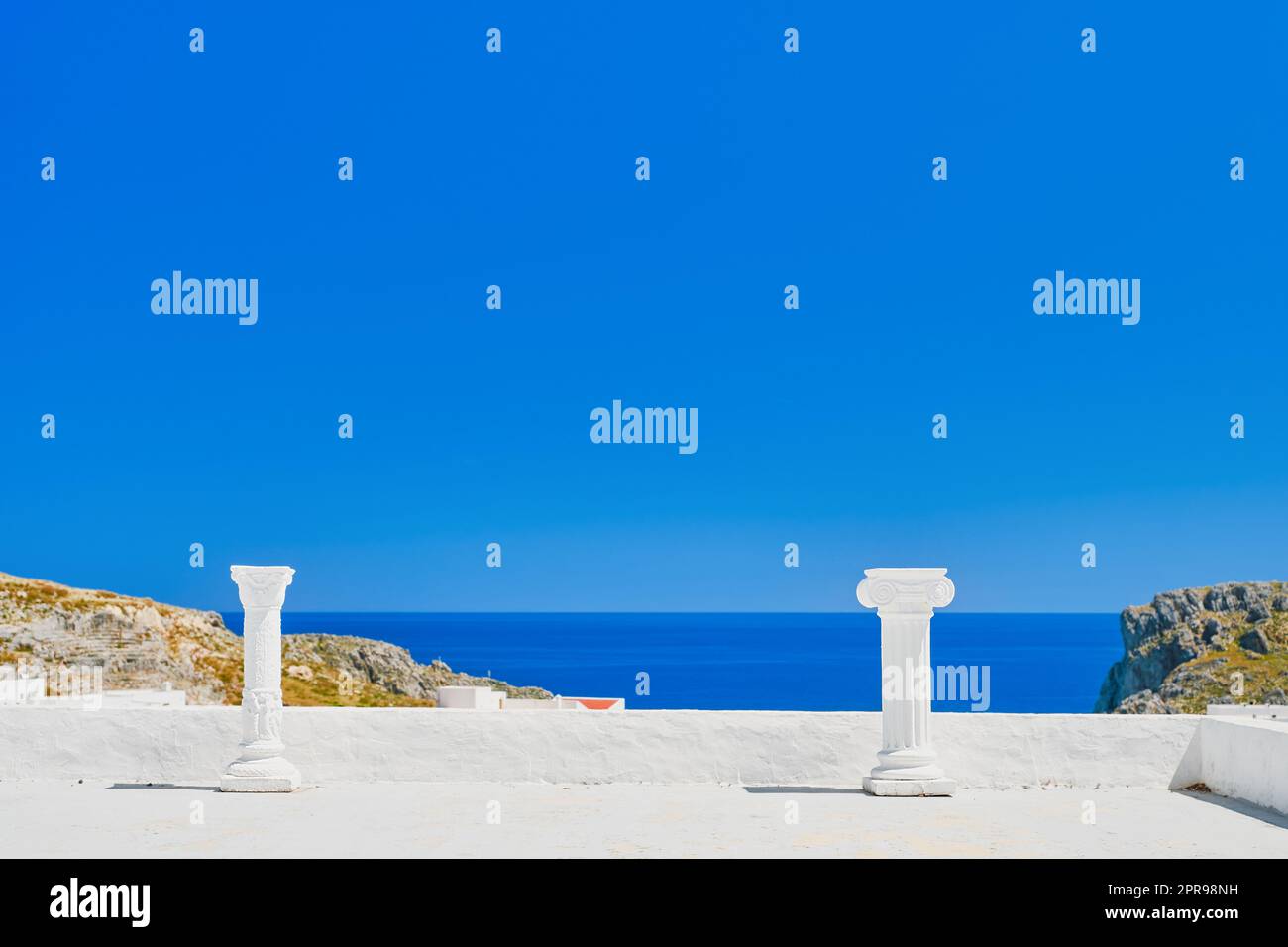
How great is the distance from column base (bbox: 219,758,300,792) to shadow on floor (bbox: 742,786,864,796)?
3.43 metres

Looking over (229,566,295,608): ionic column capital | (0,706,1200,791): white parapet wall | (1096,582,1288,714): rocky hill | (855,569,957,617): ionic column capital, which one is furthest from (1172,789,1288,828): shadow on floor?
(1096,582,1288,714): rocky hill

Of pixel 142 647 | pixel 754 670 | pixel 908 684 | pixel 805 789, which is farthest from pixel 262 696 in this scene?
pixel 754 670

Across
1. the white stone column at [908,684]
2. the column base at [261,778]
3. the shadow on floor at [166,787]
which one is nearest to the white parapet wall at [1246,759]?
the white stone column at [908,684]

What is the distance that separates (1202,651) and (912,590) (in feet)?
197

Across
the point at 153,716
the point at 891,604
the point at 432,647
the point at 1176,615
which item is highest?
the point at 891,604

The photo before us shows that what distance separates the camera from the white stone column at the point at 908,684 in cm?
887

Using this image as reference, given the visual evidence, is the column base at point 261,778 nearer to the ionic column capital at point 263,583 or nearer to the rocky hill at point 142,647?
the ionic column capital at point 263,583

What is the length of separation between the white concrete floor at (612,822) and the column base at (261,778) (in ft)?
0.45

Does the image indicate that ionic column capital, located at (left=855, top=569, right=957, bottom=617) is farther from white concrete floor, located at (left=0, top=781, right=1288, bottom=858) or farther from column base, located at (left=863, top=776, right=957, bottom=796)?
white concrete floor, located at (left=0, top=781, right=1288, bottom=858)

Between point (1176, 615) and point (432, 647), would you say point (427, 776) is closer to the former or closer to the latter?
point (1176, 615)

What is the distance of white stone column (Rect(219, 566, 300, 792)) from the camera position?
9.08m

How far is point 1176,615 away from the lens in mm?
69938
